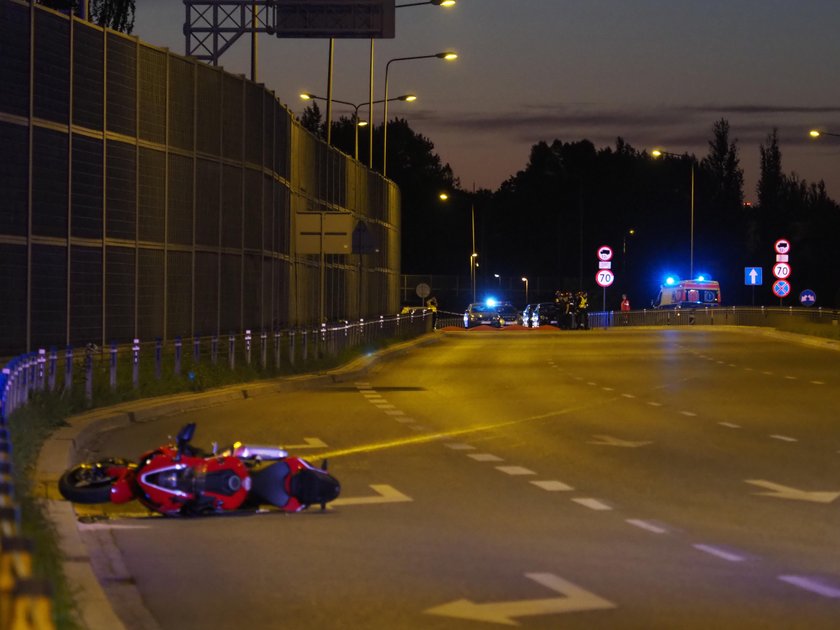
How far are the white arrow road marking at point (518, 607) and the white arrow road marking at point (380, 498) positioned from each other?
4533 mm

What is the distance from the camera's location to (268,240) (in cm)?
4069

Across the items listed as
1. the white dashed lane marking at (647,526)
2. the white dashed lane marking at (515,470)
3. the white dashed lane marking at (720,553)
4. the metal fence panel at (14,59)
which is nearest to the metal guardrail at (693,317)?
the metal fence panel at (14,59)

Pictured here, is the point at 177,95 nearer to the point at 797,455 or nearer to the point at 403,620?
the point at 797,455

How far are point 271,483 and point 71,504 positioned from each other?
59.2 inches

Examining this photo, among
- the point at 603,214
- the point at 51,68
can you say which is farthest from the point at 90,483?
the point at 603,214

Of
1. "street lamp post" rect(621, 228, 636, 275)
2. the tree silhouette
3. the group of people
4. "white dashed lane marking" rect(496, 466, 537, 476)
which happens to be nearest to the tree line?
"street lamp post" rect(621, 228, 636, 275)

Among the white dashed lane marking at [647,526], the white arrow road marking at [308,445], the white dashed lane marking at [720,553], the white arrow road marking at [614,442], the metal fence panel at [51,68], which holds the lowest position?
the white arrow road marking at [308,445]

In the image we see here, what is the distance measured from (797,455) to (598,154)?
516 ft

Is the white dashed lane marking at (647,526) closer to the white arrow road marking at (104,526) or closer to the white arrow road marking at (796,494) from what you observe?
the white arrow road marking at (796,494)

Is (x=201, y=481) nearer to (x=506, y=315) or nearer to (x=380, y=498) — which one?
(x=380, y=498)

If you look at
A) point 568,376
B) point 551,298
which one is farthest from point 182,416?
point 551,298

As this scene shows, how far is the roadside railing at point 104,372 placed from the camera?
4855 mm

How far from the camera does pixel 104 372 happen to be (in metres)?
25.8

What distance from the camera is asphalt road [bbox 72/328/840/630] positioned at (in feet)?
28.8
